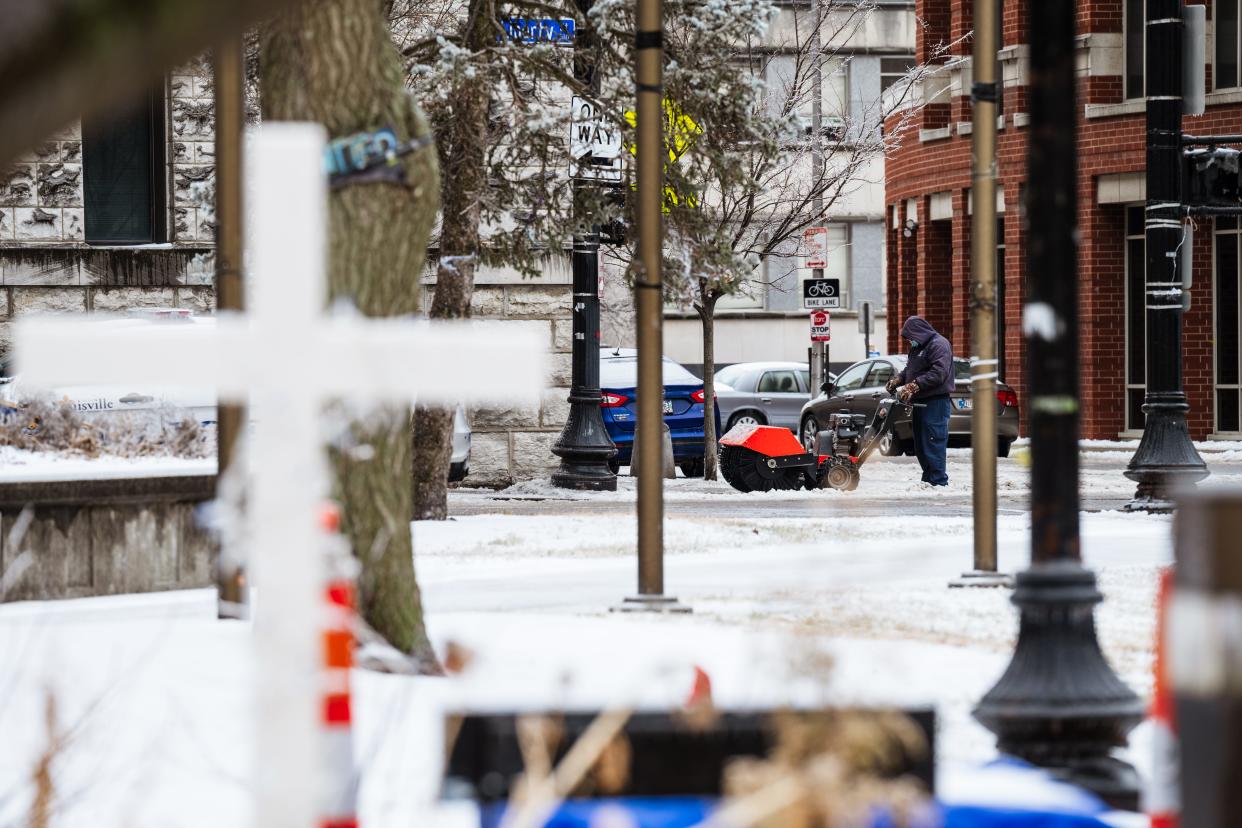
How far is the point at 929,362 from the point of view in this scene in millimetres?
19516

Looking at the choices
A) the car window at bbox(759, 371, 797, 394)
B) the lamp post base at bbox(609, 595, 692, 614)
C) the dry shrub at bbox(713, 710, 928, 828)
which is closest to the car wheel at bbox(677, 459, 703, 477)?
the car window at bbox(759, 371, 797, 394)

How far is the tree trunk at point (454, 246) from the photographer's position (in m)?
14.6

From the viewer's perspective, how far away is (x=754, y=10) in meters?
15.1

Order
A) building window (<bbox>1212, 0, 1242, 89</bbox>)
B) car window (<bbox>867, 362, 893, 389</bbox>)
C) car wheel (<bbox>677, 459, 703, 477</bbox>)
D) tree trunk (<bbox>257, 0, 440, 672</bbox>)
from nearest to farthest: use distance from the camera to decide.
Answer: tree trunk (<bbox>257, 0, 440, 672</bbox>) → car wheel (<bbox>677, 459, 703, 477</bbox>) → car window (<bbox>867, 362, 893, 389</bbox>) → building window (<bbox>1212, 0, 1242, 89</bbox>)

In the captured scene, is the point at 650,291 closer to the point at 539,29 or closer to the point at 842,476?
the point at 539,29

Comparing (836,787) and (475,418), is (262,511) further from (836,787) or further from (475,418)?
(475,418)

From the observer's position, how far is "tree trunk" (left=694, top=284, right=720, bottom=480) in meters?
22.7

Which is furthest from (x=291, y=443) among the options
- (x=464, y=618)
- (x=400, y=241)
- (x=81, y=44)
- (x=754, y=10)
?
(x=754, y=10)

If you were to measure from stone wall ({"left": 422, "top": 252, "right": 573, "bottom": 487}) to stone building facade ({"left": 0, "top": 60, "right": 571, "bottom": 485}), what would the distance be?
23mm

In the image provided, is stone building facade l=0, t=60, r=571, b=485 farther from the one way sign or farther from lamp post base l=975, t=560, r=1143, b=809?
lamp post base l=975, t=560, r=1143, b=809

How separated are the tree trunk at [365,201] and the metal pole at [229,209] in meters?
1.38

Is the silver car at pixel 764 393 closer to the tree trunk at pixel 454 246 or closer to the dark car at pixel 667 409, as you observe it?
the dark car at pixel 667 409

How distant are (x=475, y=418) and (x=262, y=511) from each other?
17.7 meters

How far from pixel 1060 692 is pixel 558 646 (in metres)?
2.40
